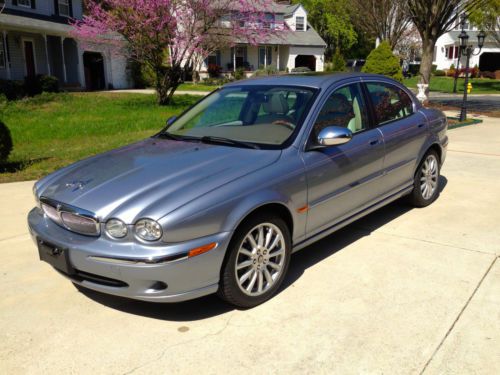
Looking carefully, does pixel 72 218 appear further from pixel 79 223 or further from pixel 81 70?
pixel 81 70

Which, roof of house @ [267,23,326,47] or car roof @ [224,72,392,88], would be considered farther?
roof of house @ [267,23,326,47]

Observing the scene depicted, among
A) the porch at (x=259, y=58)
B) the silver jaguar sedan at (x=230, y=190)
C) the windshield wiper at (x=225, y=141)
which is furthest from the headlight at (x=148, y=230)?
the porch at (x=259, y=58)

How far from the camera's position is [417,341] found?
3.20 meters

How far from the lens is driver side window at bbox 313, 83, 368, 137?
14.1 ft

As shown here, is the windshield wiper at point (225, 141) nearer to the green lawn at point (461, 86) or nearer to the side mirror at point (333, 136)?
the side mirror at point (333, 136)

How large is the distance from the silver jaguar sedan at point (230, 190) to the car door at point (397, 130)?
0.02 meters

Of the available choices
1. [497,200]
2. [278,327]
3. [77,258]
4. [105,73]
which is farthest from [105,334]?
[105,73]

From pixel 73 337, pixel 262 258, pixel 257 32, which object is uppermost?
pixel 257 32

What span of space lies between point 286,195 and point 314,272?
0.87 meters

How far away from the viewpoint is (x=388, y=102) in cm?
530

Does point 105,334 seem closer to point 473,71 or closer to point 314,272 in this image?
point 314,272

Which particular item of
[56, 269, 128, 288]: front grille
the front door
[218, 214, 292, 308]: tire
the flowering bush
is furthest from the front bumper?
the flowering bush

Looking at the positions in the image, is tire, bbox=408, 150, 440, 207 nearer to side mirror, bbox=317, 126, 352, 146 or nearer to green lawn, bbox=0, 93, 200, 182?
side mirror, bbox=317, 126, 352, 146

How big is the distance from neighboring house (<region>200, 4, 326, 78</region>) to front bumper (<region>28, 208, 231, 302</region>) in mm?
36505
